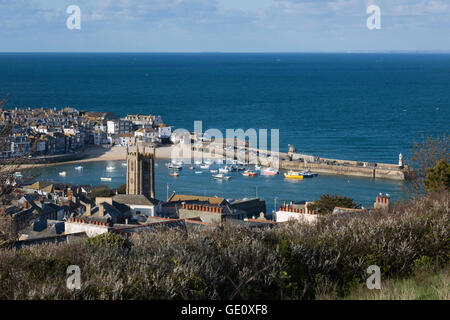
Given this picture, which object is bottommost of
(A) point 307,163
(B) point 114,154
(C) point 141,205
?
(A) point 307,163

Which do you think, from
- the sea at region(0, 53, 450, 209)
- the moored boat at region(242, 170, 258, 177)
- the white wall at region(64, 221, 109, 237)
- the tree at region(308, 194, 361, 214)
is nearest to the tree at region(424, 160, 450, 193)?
the tree at region(308, 194, 361, 214)

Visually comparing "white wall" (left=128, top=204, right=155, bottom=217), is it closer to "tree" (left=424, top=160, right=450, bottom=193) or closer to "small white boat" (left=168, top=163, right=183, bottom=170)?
"tree" (left=424, top=160, right=450, bottom=193)

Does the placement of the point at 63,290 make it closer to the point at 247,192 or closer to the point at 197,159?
the point at 247,192

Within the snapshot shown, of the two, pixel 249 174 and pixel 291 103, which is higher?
pixel 291 103

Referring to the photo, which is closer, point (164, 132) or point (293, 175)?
point (293, 175)

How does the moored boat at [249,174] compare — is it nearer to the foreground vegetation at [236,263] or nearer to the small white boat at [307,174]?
the small white boat at [307,174]

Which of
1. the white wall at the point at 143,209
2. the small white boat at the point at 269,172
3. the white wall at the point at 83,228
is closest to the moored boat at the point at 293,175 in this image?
the small white boat at the point at 269,172

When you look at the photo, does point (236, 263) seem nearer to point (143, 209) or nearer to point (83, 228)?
point (83, 228)

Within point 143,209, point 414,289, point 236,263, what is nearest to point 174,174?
point 143,209
